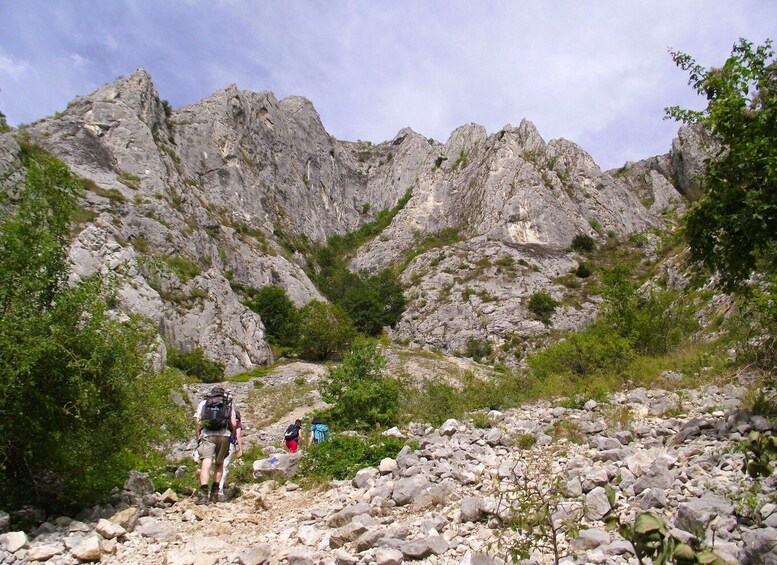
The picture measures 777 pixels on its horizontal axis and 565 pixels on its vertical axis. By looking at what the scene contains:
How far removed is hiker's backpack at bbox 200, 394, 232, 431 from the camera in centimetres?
733

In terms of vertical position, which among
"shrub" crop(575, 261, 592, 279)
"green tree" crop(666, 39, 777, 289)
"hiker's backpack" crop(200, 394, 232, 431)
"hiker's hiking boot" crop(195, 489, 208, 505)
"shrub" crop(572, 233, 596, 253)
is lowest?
"hiker's hiking boot" crop(195, 489, 208, 505)

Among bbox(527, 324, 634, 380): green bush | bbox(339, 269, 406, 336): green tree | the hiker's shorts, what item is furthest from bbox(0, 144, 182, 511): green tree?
bbox(339, 269, 406, 336): green tree

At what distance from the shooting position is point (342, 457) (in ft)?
26.1

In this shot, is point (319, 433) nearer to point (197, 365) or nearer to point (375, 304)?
point (197, 365)

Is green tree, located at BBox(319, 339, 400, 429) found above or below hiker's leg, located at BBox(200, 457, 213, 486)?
above

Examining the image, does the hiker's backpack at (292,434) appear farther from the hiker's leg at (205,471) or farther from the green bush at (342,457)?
the hiker's leg at (205,471)

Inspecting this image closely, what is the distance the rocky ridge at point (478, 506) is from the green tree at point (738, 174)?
6.35ft

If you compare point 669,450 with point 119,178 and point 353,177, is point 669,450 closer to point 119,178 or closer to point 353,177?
point 119,178

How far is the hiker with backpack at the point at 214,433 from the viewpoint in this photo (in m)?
7.09

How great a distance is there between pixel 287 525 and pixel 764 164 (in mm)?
6572

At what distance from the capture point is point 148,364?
671cm

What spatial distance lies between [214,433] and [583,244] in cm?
5535

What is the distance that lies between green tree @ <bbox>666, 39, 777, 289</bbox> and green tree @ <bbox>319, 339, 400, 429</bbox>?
28.6 ft

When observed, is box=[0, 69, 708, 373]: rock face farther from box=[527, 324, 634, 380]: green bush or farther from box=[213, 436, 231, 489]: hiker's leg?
box=[213, 436, 231, 489]: hiker's leg
